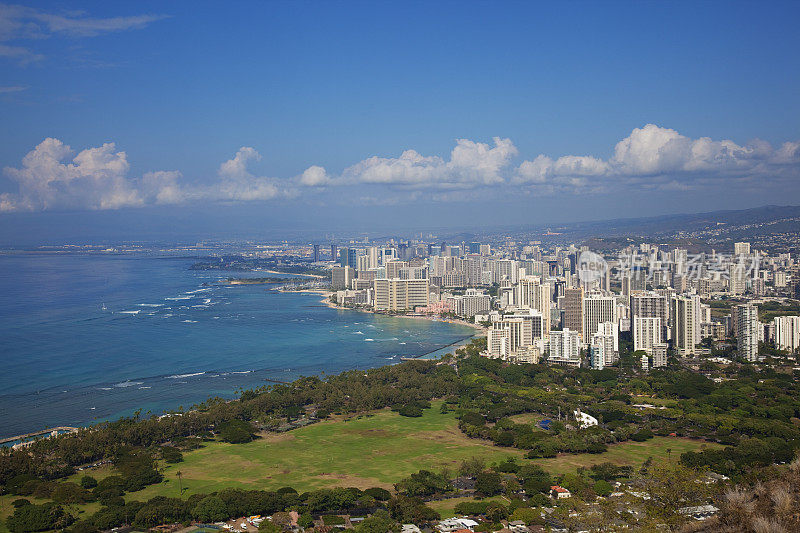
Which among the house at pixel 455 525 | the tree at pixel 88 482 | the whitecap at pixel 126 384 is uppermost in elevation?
the tree at pixel 88 482

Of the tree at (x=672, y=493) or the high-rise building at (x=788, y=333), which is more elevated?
the tree at (x=672, y=493)

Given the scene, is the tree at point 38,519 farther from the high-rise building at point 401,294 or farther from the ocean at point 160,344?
the high-rise building at point 401,294

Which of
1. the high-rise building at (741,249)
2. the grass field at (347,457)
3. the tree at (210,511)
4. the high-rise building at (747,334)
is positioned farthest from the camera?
the high-rise building at (741,249)

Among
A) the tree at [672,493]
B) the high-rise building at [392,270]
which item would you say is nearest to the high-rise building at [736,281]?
the high-rise building at [392,270]

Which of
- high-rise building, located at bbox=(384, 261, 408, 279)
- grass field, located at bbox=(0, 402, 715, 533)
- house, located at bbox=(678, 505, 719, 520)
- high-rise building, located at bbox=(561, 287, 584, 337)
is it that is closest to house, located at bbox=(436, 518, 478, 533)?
grass field, located at bbox=(0, 402, 715, 533)

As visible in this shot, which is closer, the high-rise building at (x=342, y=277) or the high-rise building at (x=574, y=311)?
the high-rise building at (x=574, y=311)

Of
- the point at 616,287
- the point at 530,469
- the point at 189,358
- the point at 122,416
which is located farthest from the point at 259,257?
the point at 530,469

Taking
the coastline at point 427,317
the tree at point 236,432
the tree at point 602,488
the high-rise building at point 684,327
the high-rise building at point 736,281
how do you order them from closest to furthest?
the tree at point 602,488 < the tree at point 236,432 < the high-rise building at point 684,327 < the coastline at point 427,317 < the high-rise building at point 736,281
